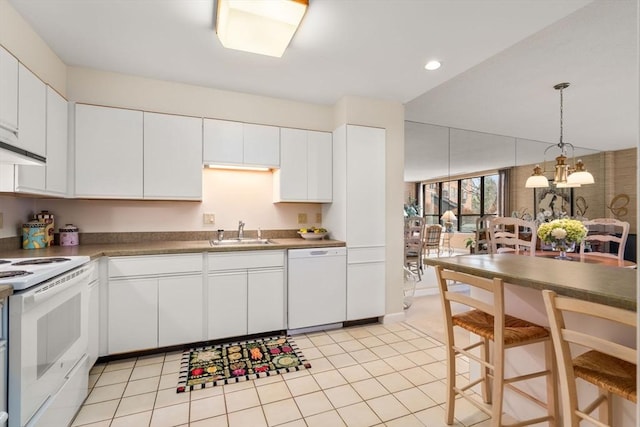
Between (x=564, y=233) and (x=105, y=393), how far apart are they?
3714mm

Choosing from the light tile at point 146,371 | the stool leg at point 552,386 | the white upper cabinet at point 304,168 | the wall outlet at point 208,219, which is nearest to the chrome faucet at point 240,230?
the wall outlet at point 208,219

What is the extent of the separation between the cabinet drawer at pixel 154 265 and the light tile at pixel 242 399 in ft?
3.45

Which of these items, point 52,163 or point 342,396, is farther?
point 52,163

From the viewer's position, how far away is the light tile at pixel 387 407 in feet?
6.08

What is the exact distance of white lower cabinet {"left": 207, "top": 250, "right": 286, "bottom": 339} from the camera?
2.73m

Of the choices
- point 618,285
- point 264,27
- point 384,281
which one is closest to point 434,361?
point 384,281

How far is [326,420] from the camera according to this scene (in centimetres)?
181

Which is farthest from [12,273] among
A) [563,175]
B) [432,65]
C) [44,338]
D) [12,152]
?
[563,175]

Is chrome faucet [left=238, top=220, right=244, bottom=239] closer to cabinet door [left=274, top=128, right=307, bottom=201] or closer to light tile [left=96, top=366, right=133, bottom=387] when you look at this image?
cabinet door [left=274, top=128, right=307, bottom=201]

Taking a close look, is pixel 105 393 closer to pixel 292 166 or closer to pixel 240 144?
pixel 240 144

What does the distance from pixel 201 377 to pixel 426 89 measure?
327cm

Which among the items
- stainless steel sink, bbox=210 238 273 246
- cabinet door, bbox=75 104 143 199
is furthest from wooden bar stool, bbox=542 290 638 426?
cabinet door, bbox=75 104 143 199

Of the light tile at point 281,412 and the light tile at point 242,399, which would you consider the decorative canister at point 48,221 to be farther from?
the light tile at point 281,412

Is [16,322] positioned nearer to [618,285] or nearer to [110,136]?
[110,136]
